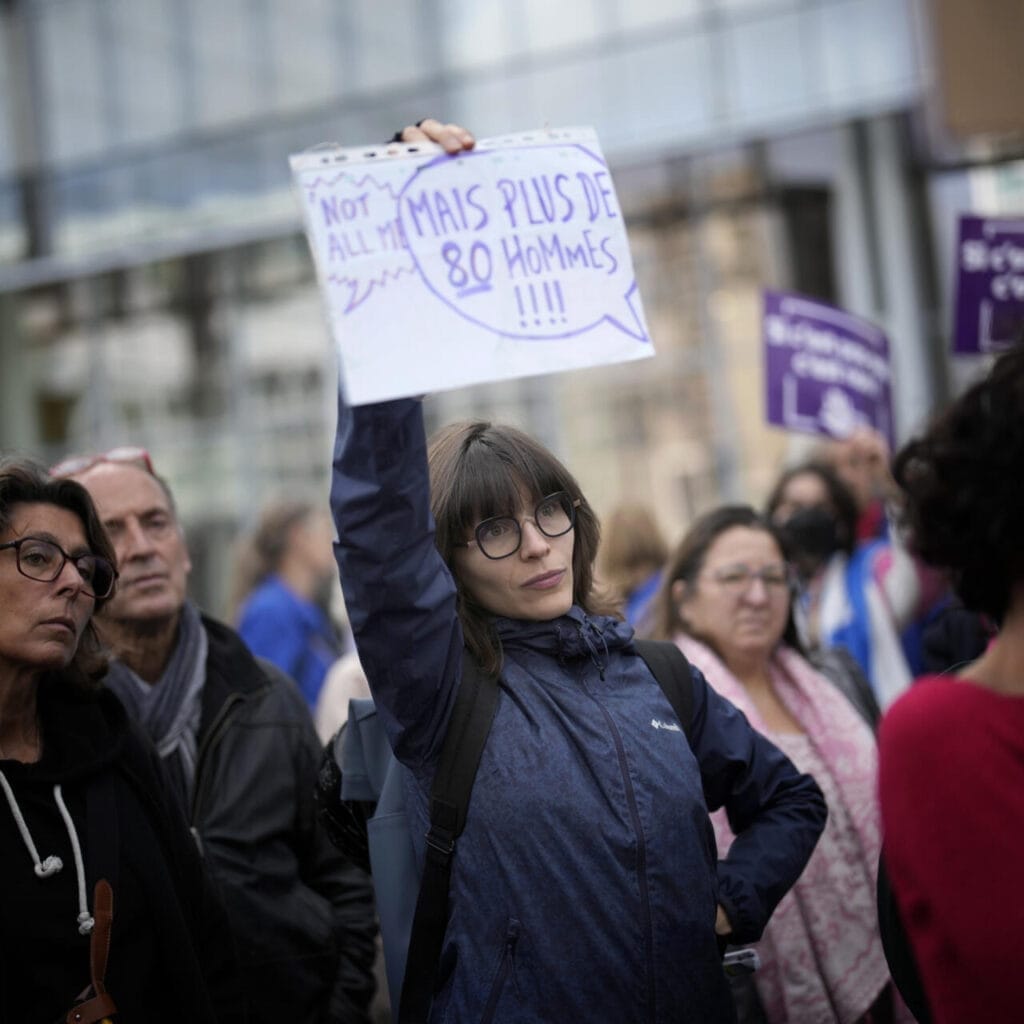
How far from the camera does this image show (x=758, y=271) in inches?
546

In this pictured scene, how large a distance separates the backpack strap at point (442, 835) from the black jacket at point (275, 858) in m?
0.92

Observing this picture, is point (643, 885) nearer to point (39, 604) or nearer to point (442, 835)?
point (442, 835)

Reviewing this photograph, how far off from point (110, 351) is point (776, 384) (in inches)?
510

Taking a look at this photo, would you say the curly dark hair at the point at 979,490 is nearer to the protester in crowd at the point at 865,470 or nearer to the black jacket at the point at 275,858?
the black jacket at the point at 275,858

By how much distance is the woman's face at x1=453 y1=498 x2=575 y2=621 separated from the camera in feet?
8.96

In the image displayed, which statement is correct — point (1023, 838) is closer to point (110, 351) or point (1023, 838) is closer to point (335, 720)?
point (335, 720)

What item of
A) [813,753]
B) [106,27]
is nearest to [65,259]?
[106,27]

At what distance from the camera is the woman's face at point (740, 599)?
4.00 m

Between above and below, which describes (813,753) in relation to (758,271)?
below

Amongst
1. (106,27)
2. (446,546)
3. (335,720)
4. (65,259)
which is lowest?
(335,720)

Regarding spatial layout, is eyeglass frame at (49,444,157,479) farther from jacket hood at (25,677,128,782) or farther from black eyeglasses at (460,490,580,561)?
black eyeglasses at (460,490,580,561)

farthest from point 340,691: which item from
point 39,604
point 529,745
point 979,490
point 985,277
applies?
point 979,490

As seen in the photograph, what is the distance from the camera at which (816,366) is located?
6.52m

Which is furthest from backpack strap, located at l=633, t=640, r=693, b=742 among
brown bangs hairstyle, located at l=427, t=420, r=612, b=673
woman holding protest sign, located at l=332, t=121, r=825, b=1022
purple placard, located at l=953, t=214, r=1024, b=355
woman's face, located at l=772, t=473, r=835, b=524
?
woman's face, located at l=772, t=473, r=835, b=524
